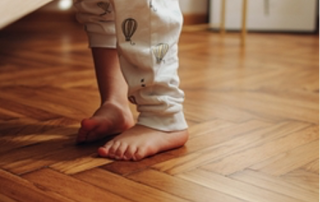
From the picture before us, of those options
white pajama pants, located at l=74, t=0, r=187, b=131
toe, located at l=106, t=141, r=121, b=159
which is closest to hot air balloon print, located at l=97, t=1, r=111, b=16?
white pajama pants, located at l=74, t=0, r=187, b=131

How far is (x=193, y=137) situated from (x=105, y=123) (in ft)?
0.44

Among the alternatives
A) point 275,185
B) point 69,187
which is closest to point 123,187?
point 69,187

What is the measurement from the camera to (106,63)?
0.88 metres

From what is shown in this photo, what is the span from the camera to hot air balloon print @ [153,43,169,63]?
2.39ft

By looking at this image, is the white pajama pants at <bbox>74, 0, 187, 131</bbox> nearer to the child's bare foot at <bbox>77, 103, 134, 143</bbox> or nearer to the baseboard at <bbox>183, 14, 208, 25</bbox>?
the child's bare foot at <bbox>77, 103, 134, 143</bbox>

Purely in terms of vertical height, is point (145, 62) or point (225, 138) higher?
point (145, 62)

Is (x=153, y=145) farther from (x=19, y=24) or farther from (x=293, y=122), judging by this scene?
(x=19, y=24)

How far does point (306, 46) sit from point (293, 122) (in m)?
1.05

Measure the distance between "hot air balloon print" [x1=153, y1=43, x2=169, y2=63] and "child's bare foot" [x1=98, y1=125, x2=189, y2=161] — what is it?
10 cm

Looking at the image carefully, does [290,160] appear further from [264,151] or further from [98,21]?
[98,21]

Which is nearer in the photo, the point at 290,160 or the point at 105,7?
the point at 290,160

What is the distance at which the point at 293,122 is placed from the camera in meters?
0.91

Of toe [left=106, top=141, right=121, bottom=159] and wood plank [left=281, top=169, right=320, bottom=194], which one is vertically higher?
toe [left=106, top=141, right=121, bottom=159]

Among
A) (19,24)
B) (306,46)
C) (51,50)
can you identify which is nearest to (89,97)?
(51,50)
